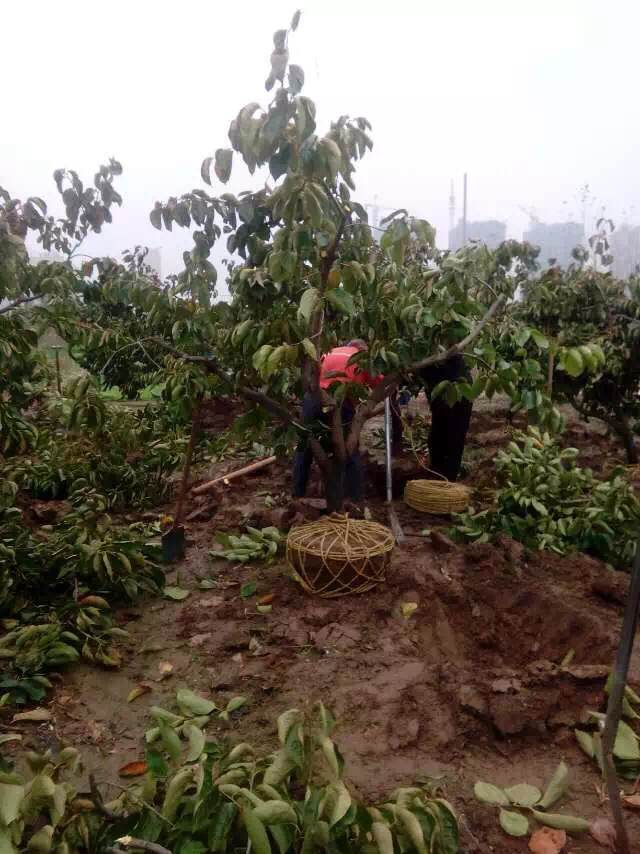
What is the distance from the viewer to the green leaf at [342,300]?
2771mm

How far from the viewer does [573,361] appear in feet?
8.72

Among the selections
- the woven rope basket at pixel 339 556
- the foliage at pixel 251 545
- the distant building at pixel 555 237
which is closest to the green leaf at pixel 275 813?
the woven rope basket at pixel 339 556

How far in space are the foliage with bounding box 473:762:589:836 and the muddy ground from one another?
36 millimetres

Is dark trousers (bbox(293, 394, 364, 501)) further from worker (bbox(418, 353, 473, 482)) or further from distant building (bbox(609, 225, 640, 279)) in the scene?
distant building (bbox(609, 225, 640, 279))

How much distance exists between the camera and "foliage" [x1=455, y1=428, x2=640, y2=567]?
3812mm

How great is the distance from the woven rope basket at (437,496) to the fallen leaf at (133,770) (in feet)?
8.61

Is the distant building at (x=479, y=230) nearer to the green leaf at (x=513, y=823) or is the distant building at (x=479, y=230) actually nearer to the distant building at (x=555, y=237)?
the distant building at (x=555, y=237)

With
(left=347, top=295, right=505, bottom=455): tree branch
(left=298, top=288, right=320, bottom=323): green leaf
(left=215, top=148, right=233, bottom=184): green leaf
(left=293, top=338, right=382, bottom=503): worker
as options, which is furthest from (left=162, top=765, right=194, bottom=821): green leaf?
(left=293, top=338, right=382, bottom=503): worker

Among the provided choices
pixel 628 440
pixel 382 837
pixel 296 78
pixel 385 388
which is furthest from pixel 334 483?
pixel 628 440

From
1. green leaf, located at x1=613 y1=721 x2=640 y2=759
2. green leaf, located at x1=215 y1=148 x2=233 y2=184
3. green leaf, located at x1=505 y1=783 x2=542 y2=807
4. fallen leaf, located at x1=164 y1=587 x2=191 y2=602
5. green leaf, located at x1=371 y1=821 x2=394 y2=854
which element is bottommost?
green leaf, located at x1=505 y1=783 x2=542 y2=807

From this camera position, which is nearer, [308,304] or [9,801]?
[9,801]

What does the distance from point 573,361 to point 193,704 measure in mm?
1996

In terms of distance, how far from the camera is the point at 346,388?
141 inches

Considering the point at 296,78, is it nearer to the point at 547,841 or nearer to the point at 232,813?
the point at 232,813
